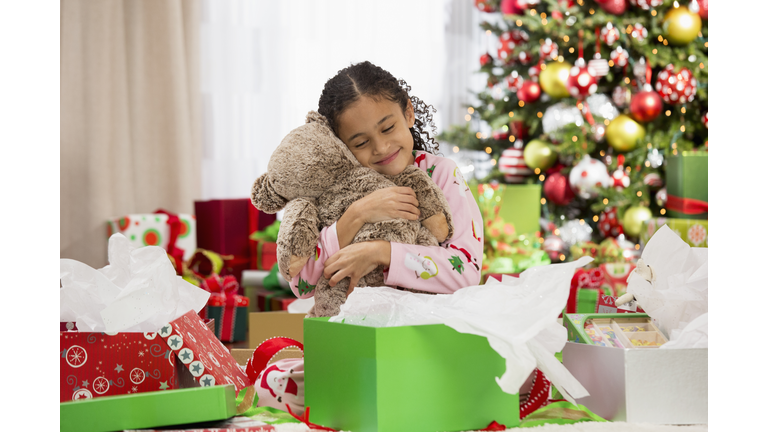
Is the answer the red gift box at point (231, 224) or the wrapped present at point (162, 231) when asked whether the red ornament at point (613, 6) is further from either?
the wrapped present at point (162, 231)

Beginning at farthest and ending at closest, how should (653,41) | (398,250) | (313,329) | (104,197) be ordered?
(653,41)
(104,197)
(398,250)
(313,329)

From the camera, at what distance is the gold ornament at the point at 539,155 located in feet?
9.39

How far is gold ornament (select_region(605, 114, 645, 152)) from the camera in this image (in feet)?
8.84

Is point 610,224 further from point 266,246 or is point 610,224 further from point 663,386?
point 663,386

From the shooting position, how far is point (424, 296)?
0.85 metres

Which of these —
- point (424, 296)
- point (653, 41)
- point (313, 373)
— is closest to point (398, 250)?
point (424, 296)

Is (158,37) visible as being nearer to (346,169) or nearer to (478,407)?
(346,169)

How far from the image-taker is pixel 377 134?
0.96 meters

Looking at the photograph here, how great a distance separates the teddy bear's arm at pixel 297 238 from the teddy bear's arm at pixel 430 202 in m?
0.15

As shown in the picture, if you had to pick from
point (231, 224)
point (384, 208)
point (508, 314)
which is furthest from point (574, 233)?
point (508, 314)

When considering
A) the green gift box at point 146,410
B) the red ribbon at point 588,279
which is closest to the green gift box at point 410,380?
the green gift box at point 146,410

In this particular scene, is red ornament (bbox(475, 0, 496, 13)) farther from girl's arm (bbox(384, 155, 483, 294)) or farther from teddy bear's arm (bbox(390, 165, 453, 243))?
teddy bear's arm (bbox(390, 165, 453, 243))

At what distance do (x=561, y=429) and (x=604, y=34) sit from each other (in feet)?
7.89
